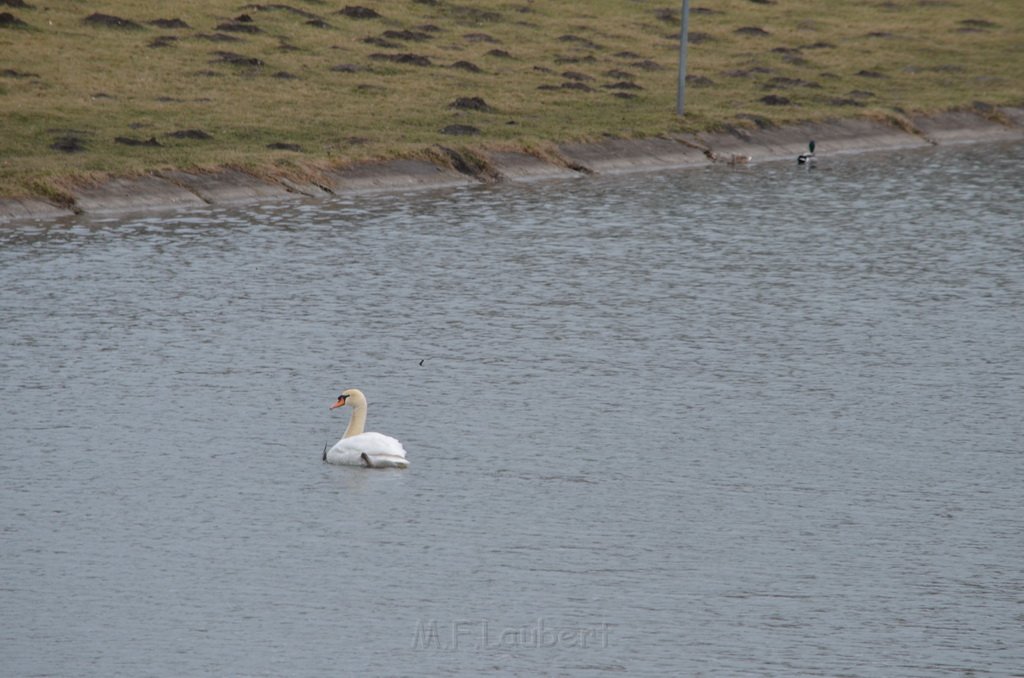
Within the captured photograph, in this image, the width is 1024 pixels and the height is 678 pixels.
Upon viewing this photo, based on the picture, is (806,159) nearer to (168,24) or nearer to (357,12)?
(357,12)

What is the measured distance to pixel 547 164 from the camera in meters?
44.9

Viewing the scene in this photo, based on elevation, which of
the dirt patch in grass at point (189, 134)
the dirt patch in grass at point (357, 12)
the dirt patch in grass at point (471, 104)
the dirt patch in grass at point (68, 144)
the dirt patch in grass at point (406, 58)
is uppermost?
the dirt patch in grass at point (357, 12)

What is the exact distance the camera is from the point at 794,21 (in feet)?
227

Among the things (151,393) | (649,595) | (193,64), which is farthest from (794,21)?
(649,595)

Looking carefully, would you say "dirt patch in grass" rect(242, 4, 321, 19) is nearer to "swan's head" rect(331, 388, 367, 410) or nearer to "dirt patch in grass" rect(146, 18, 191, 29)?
"dirt patch in grass" rect(146, 18, 191, 29)

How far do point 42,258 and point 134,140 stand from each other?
387 inches

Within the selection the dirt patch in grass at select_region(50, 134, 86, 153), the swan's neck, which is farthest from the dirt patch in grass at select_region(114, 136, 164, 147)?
the swan's neck

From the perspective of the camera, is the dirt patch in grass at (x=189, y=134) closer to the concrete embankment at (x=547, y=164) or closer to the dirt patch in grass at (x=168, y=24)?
the concrete embankment at (x=547, y=164)

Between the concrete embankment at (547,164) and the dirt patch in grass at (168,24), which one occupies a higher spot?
the dirt patch in grass at (168,24)

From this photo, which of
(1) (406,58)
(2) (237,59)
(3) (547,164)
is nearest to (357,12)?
(1) (406,58)

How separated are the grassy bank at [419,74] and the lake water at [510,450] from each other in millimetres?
6575

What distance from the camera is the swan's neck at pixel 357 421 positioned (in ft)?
68.4

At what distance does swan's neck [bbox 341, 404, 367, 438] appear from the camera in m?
20.8

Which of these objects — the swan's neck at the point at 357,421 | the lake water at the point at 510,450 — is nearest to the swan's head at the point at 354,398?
the swan's neck at the point at 357,421
